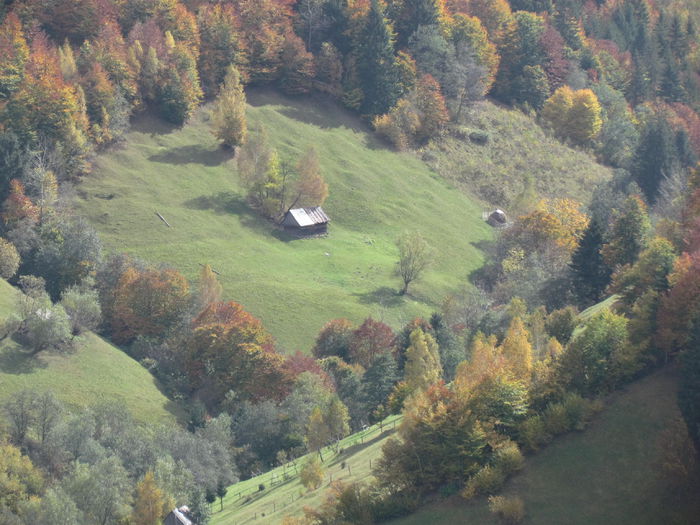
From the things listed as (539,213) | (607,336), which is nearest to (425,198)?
(539,213)

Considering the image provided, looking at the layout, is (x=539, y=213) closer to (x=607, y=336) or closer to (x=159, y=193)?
(x=159, y=193)

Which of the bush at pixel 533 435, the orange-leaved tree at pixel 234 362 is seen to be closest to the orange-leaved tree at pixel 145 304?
the orange-leaved tree at pixel 234 362

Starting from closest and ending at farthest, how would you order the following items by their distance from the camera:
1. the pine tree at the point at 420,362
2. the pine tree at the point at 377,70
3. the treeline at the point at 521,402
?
the treeline at the point at 521,402 < the pine tree at the point at 420,362 < the pine tree at the point at 377,70

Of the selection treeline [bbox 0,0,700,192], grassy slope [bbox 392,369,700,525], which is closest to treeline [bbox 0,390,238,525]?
grassy slope [bbox 392,369,700,525]

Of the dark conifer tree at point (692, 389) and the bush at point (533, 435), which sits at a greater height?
the dark conifer tree at point (692, 389)

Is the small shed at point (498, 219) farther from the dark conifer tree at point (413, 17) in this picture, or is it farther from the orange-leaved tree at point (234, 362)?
the orange-leaved tree at point (234, 362)

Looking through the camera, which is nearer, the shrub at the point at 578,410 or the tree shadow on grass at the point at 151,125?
the shrub at the point at 578,410
